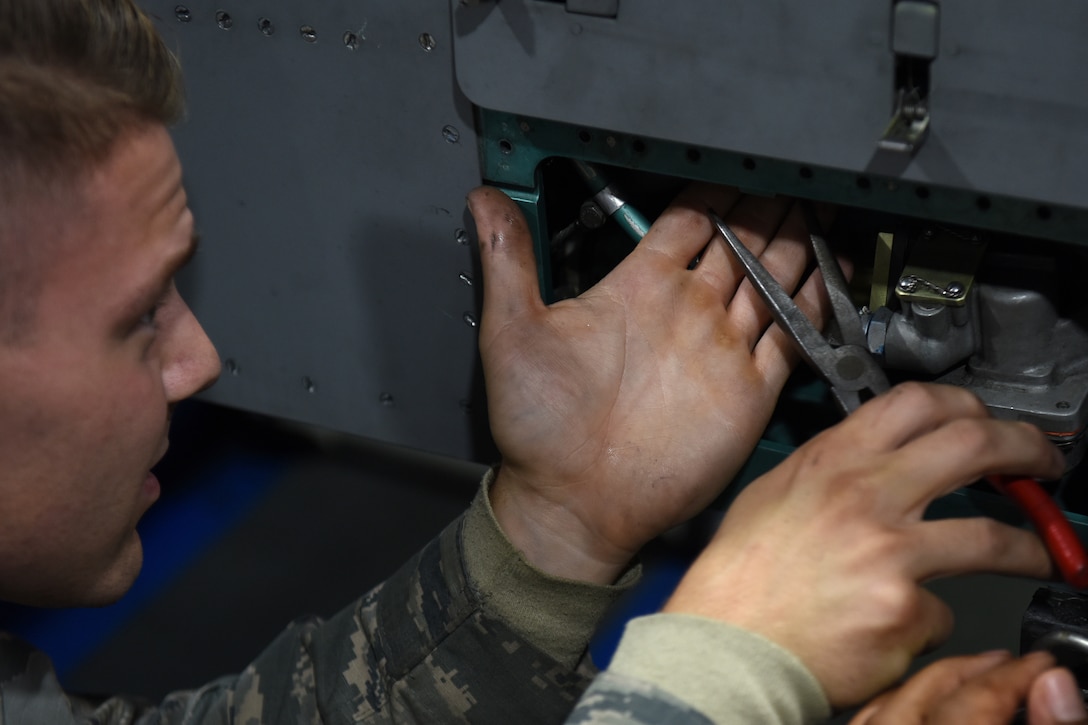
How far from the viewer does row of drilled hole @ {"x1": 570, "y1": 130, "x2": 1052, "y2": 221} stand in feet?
2.69

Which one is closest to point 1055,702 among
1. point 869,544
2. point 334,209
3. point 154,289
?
point 869,544

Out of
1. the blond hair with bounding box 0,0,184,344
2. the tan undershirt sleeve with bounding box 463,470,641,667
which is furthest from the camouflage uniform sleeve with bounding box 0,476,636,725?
the blond hair with bounding box 0,0,184,344

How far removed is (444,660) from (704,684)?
34cm

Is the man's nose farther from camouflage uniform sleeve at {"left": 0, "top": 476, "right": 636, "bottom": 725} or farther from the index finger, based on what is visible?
the index finger

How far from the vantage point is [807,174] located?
0.90m

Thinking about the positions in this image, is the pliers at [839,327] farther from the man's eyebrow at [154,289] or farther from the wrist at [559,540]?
the man's eyebrow at [154,289]

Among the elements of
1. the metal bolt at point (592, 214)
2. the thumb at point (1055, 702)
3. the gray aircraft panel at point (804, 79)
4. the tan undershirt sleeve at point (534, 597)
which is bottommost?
the tan undershirt sleeve at point (534, 597)

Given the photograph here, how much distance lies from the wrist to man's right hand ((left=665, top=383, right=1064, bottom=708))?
0.82 ft

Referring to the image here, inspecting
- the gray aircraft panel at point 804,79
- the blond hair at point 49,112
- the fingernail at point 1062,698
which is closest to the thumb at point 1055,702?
the fingernail at point 1062,698

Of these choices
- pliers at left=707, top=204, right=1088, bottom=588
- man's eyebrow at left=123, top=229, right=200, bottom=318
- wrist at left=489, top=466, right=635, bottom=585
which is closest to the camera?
man's eyebrow at left=123, top=229, right=200, bottom=318

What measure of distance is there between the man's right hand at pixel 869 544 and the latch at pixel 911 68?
0.16 meters

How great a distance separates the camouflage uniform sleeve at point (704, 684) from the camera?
2.40ft

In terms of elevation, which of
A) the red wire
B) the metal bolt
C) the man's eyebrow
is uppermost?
the man's eyebrow

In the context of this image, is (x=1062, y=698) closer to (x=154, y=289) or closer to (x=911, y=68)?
(x=911, y=68)
